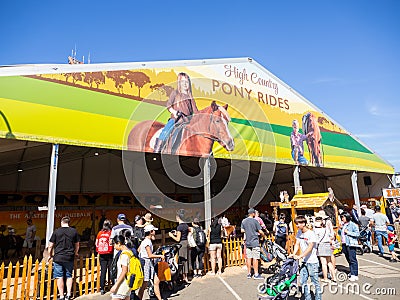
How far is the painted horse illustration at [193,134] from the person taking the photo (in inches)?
305

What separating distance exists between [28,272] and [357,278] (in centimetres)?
700

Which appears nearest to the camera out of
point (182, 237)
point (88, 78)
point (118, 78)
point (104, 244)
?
point (104, 244)

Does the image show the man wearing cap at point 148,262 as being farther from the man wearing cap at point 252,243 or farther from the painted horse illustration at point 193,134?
the painted horse illustration at point 193,134

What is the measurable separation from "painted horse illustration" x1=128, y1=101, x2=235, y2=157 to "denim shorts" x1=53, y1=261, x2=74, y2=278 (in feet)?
10.1

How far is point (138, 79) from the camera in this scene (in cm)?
817

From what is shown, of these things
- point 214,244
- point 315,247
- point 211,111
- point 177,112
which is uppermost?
point 211,111

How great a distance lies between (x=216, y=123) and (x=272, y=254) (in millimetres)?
4426

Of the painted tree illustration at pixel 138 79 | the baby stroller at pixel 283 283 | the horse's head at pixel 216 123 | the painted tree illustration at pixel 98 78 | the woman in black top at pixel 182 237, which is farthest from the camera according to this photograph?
the horse's head at pixel 216 123

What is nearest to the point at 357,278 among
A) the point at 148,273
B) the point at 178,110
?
the point at 148,273

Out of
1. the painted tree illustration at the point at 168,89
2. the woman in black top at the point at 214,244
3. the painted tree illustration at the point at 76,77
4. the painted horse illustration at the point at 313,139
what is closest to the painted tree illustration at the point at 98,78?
the painted tree illustration at the point at 76,77

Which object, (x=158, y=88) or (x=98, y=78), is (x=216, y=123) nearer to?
(x=158, y=88)

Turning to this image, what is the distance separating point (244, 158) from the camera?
32.8 feet

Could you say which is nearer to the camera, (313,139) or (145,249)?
(145,249)

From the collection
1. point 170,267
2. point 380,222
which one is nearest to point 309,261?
point 170,267
